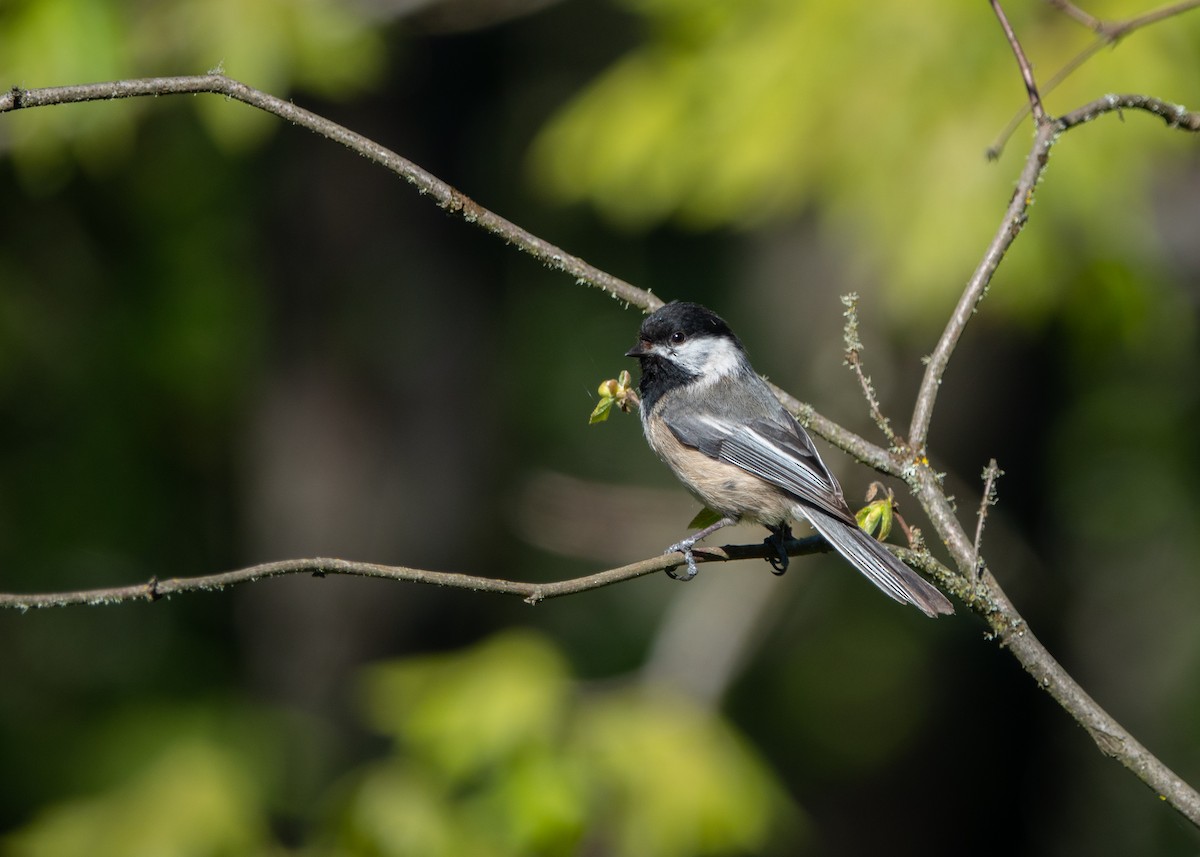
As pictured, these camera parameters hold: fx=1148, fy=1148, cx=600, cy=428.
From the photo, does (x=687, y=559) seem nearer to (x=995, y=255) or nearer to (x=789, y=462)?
(x=995, y=255)

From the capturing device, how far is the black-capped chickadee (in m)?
3.02

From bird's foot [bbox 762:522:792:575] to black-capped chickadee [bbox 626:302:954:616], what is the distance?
11mm

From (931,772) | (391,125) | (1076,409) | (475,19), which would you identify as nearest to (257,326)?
(391,125)

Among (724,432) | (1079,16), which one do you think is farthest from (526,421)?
(1079,16)

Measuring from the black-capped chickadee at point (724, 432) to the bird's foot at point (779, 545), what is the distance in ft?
0.04

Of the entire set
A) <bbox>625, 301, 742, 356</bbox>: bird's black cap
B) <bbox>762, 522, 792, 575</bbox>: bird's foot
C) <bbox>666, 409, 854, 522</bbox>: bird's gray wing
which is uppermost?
<bbox>625, 301, 742, 356</bbox>: bird's black cap

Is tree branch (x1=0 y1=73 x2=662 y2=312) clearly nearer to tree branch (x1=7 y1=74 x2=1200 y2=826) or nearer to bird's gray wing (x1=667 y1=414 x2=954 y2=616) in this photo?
tree branch (x1=7 y1=74 x2=1200 y2=826)

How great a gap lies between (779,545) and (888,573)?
25cm

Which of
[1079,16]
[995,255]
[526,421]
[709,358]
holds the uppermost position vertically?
[526,421]

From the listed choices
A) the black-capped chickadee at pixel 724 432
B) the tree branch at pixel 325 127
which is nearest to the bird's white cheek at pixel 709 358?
the black-capped chickadee at pixel 724 432

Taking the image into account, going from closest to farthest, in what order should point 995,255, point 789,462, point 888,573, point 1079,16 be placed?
point 995,255 < point 1079,16 < point 888,573 < point 789,462

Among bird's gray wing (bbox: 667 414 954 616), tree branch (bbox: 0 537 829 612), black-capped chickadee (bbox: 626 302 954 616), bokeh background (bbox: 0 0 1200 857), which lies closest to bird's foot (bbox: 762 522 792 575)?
black-capped chickadee (bbox: 626 302 954 616)

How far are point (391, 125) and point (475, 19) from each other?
33.7 inches

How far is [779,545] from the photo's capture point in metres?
2.63
